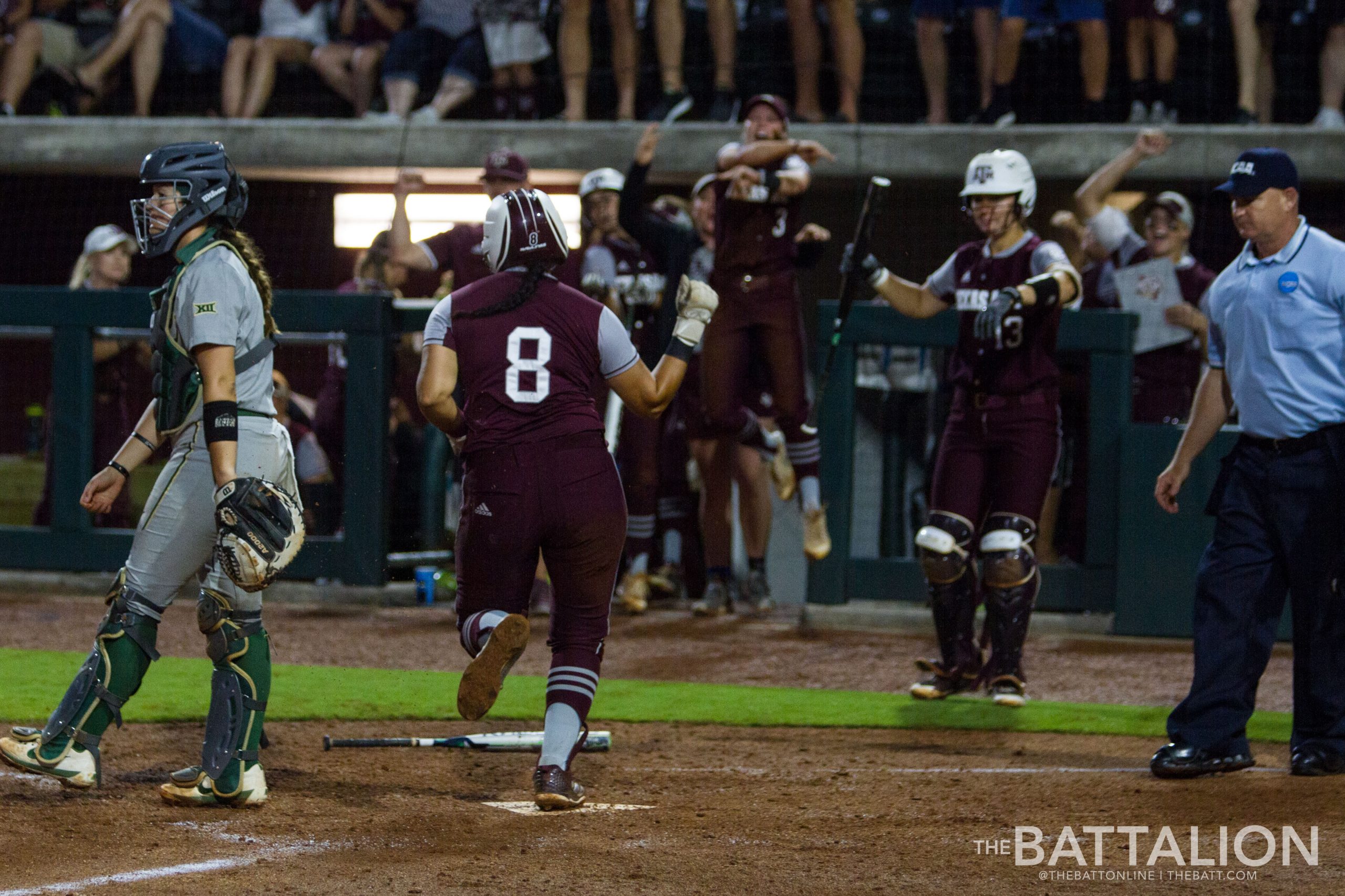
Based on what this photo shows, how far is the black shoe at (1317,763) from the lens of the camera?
5656mm

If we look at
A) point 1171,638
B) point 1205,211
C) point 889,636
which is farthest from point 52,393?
point 1205,211

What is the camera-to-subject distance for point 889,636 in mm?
9250

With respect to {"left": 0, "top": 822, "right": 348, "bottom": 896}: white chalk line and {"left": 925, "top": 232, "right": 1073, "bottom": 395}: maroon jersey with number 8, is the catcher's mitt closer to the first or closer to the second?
{"left": 0, "top": 822, "right": 348, "bottom": 896}: white chalk line

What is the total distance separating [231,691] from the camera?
5012 millimetres

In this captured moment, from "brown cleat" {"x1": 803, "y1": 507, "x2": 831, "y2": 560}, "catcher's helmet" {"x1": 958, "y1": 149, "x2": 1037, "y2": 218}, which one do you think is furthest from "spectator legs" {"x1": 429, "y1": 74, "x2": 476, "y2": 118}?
"catcher's helmet" {"x1": 958, "y1": 149, "x2": 1037, "y2": 218}

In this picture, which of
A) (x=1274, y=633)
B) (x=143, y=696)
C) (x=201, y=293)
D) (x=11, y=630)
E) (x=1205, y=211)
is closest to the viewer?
(x=201, y=293)

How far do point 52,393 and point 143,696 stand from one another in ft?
12.5

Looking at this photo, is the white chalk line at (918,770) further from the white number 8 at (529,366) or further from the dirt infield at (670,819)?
the white number 8 at (529,366)

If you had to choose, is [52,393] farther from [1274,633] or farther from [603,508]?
[1274,633]

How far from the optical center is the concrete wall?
1123 centimetres

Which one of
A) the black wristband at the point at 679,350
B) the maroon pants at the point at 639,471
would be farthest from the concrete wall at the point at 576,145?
the black wristband at the point at 679,350

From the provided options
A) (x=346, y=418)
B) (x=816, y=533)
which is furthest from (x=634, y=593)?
(x=346, y=418)

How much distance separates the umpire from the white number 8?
251 cm

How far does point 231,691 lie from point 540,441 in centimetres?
123
